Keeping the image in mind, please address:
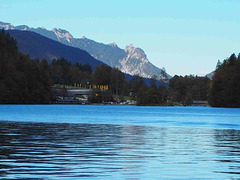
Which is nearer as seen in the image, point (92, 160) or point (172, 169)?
point (172, 169)

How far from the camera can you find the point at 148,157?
Answer: 84.3 ft

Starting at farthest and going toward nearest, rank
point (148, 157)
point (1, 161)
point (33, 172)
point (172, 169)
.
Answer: point (148, 157) → point (1, 161) → point (172, 169) → point (33, 172)

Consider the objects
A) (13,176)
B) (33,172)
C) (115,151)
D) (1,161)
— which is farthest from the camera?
(115,151)

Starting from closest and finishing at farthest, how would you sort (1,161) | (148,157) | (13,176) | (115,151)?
(13,176)
(1,161)
(148,157)
(115,151)

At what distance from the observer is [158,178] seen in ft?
59.1

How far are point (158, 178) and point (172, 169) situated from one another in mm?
2755

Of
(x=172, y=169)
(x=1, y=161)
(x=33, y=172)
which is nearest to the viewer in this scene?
(x=33, y=172)

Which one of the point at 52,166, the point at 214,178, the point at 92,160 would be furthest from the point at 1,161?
the point at 214,178

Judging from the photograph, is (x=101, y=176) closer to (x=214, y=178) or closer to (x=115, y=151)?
(x=214, y=178)

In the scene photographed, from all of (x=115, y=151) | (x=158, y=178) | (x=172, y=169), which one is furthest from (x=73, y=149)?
(x=158, y=178)

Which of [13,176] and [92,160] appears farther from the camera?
[92,160]

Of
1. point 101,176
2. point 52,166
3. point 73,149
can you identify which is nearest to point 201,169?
point 101,176

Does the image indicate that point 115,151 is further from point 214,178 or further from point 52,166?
point 214,178

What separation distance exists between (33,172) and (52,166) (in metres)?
1.96
